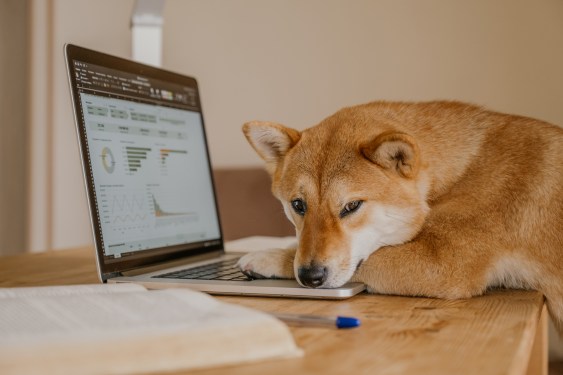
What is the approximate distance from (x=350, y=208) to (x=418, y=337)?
0.55 metres

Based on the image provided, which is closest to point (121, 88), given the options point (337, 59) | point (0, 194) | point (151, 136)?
point (151, 136)

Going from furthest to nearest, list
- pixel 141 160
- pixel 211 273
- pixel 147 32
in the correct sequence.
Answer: pixel 147 32, pixel 141 160, pixel 211 273

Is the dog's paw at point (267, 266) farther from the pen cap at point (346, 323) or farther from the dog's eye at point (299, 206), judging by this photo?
the pen cap at point (346, 323)

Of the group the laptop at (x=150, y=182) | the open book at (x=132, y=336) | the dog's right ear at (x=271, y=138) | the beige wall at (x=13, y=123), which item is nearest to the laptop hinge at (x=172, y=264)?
the laptop at (x=150, y=182)

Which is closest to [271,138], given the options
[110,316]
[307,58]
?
[110,316]

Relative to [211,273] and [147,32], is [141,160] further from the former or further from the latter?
[147,32]

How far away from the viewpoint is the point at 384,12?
9.02ft

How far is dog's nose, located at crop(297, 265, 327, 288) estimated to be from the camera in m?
1.14

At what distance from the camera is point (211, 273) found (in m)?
1.29

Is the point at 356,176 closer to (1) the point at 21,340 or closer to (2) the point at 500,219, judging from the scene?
(2) the point at 500,219

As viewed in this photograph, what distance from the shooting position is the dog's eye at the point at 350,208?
4.27 feet

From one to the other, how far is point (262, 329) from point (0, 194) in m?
2.90

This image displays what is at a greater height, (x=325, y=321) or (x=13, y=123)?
(x=13, y=123)

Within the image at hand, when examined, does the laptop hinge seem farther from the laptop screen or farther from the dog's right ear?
the dog's right ear
